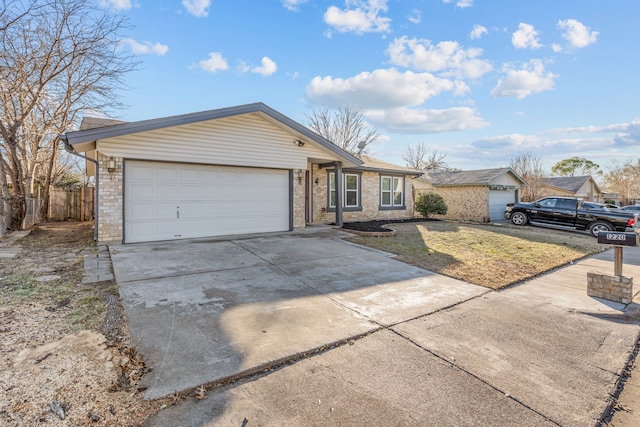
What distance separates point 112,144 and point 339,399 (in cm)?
857

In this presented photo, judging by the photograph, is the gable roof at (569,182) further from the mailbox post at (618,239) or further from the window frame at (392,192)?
the mailbox post at (618,239)

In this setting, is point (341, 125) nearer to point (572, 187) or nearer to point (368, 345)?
point (572, 187)

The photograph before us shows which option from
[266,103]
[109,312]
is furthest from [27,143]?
[109,312]

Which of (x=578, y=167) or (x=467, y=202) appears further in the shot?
(x=578, y=167)

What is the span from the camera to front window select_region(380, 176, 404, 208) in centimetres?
1645

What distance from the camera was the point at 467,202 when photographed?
20.6 metres

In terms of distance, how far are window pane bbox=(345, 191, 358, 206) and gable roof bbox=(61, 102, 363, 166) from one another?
11.0 ft

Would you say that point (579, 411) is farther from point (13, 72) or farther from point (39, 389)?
point (13, 72)

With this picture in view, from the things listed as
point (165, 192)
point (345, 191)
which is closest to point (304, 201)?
point (345, 191)

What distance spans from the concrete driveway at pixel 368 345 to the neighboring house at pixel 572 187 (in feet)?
107

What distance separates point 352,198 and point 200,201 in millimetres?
7534

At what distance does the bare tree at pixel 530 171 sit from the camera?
30.8m

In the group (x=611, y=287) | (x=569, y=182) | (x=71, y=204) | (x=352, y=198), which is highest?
(x=569, y=182)

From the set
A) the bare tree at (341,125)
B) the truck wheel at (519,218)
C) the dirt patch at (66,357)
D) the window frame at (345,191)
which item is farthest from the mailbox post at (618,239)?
the bare tree at (341,125)
